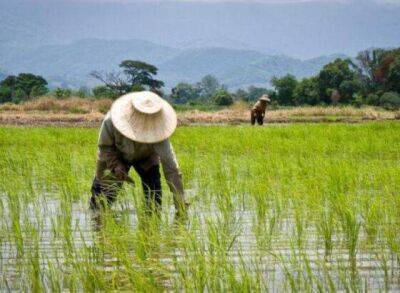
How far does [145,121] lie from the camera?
4.32m

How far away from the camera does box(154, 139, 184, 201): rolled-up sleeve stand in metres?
4.44

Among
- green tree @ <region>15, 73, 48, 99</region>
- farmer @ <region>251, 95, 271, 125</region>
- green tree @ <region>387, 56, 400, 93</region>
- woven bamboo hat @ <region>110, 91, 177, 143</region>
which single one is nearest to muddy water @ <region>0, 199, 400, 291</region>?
woven bamboo hat @ <region>110, 91, 177, 143</region>

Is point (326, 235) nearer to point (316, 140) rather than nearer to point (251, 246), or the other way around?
point (251, 246)

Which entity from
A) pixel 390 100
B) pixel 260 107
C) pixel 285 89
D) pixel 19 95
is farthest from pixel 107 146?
pixel 19 95

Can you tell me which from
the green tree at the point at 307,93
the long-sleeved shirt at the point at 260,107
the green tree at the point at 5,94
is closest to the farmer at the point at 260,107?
the long-sleeved shirt at the point at 260,107

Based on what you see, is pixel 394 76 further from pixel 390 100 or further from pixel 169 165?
pixel 169 165

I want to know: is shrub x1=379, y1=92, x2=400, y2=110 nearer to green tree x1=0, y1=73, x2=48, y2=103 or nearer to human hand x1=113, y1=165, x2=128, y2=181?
green tree x1=0, y1=73, x2=48, y2=103

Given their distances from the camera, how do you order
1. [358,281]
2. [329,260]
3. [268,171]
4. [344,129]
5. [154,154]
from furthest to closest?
[344,129] → [268,171] → [154,154] → [329,260] → [358,281]

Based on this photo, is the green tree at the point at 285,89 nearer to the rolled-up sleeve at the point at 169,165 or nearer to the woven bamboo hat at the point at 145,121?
the rolled-up sleeve at the point at 169,165

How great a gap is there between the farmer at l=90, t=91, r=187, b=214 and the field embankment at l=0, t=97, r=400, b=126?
53.7 feet

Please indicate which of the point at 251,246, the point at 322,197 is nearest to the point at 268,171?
the point at 322,197

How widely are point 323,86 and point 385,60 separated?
5.78 metres

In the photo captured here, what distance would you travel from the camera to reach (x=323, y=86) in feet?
156

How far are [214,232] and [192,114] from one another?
76.5ft
